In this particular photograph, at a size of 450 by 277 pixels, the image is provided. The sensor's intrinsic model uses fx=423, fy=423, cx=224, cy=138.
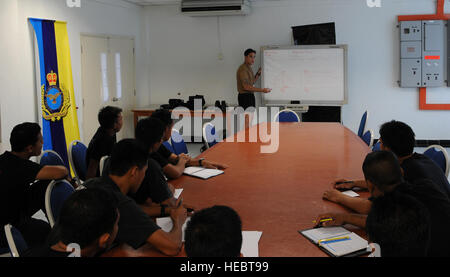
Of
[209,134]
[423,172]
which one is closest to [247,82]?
[209,134]

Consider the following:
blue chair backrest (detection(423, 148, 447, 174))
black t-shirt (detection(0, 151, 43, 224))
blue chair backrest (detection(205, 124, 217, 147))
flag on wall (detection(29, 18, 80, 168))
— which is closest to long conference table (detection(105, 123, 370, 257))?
blue chair backrest (detection(205, 124, 217, 147))

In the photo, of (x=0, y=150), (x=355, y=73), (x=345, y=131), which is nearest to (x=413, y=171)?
(x=345, y=131)

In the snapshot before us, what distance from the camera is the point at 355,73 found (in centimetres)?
782

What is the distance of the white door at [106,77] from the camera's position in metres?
6.54

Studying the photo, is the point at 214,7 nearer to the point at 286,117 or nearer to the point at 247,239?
the point at 286,117

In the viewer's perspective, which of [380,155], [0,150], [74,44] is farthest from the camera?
[74,44]

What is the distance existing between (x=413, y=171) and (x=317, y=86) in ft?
18.0

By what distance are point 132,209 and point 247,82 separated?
575cm

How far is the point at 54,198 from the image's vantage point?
7.47 ft

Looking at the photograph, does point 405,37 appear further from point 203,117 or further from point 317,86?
point 203,117

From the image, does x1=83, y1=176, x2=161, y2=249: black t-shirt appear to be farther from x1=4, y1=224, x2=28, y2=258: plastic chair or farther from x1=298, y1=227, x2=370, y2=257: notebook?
x1=298, y1=227, x2=370, y2=257: notebook

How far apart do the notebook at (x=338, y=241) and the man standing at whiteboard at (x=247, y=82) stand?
5.48 m

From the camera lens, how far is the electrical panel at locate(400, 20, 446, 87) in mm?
7336

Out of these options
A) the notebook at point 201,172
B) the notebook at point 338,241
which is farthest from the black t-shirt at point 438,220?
the notebook at point 201,172
